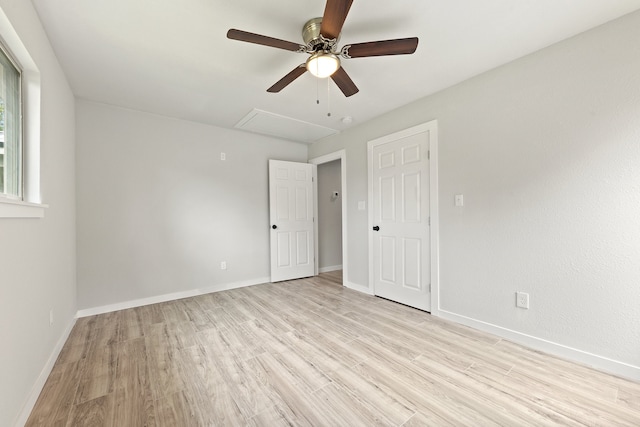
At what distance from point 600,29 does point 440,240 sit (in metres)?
1.98

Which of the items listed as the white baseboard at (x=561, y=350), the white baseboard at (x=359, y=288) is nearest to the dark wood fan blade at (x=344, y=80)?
the white baseboard at (x=561, y=350)

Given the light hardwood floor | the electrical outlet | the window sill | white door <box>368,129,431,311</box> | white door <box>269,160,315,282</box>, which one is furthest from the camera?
white door <box>269,160,315,282</box>

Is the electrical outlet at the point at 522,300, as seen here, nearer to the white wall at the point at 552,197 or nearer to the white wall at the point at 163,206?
the white wall at the point at 552,197

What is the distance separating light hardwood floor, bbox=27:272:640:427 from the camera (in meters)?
1.45

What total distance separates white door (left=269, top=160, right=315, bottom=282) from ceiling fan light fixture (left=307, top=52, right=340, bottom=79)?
2515 millimetres

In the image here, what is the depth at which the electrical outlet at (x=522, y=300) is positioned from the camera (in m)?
2.19

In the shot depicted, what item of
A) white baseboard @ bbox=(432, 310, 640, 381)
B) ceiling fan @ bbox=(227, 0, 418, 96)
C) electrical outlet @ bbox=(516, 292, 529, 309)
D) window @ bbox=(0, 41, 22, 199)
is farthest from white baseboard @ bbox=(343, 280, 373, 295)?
window @ bbox=(0, 41, 22, 199)

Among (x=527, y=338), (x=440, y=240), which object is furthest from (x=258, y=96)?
(x=527, y=338)

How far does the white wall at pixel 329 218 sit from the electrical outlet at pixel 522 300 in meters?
3.23

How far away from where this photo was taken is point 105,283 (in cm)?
304

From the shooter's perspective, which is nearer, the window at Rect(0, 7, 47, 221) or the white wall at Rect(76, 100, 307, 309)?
the window at Rect(0, 7, 47, 221)

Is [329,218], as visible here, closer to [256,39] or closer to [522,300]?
[522,300]

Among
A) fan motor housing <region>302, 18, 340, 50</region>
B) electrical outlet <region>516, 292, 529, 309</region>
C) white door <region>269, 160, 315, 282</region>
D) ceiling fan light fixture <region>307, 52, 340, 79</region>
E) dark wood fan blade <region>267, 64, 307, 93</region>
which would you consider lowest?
electrical outlet <region>516, 292, 529, 309</region>

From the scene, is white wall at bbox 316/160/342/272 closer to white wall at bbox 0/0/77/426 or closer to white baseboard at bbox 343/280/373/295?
white baseboard at bbox 343/280/373/295
